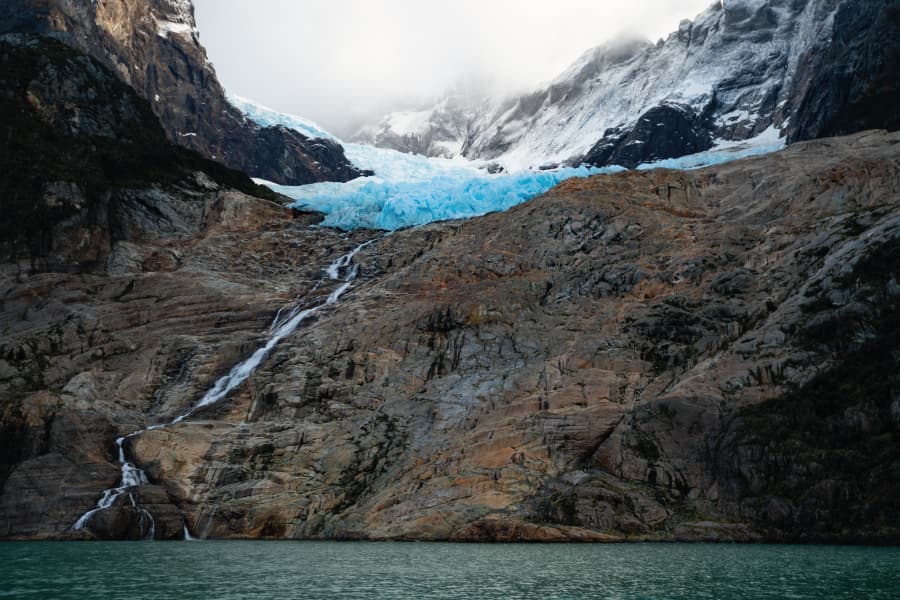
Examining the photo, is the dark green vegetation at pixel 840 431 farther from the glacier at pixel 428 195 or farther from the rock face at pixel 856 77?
the rock face at pixel 856 77

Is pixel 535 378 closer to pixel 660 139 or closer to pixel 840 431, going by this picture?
pixel 840 431

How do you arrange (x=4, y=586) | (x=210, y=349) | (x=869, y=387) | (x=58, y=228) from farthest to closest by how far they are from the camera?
(x=58, y=228) → (x=210, y=349) → (x=869, y=387) → (x=4, y=586)

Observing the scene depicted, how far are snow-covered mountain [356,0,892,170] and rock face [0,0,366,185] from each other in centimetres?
4384

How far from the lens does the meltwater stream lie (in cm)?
5103

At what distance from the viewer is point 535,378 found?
56125 mm

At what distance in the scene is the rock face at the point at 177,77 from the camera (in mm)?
104312

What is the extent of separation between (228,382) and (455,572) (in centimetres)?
3714

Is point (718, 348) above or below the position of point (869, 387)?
above

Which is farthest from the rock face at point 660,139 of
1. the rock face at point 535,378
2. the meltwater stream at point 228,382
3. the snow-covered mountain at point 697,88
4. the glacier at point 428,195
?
the meltwater stream at point 228,382

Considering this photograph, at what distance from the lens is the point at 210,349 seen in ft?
218

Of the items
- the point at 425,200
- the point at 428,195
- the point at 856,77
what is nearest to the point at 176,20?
the point at 428,195

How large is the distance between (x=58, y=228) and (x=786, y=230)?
64793 millimetres

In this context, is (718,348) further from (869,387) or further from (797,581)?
(797,581)

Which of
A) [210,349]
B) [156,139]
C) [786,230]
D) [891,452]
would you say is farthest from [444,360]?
[156,139]
